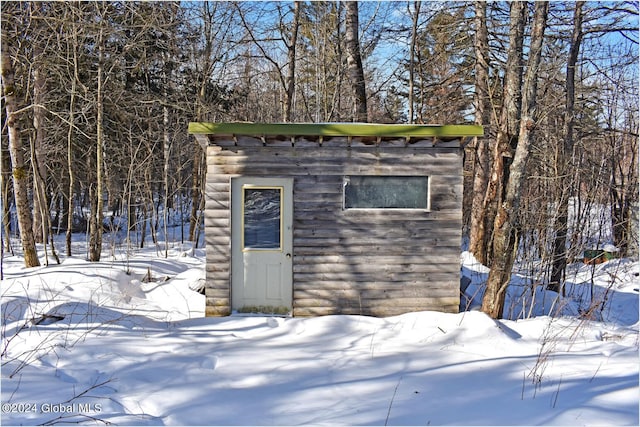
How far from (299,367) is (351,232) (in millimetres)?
2665

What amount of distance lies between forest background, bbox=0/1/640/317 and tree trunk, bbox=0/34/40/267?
0.03m

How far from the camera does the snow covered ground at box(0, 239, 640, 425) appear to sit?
11.4 ft

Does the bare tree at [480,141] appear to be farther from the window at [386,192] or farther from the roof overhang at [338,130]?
the roof overhang at [338,130]

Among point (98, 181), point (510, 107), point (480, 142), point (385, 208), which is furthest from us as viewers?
point (480, 142)

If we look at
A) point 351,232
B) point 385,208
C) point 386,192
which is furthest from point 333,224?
point 386,192

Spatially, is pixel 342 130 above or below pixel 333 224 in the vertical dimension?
above

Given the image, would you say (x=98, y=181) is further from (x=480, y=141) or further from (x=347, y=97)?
(x=347, y=97)

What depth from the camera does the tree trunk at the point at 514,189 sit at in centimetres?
626

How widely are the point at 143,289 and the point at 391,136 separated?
536cm

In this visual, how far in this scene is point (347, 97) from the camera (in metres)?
21.4

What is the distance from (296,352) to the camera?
16.3 ft

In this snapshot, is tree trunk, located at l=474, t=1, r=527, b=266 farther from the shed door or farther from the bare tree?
the bare tree

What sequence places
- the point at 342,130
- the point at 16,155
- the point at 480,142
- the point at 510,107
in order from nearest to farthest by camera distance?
the point at 342,130 < the point at 510,107 < the point at 16,155 < the point at 480,142

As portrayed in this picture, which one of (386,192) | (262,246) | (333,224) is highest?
(386,192)
